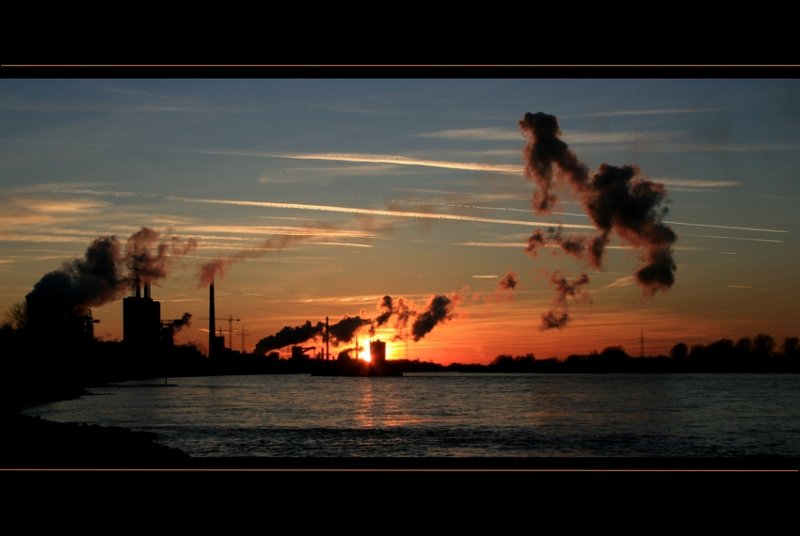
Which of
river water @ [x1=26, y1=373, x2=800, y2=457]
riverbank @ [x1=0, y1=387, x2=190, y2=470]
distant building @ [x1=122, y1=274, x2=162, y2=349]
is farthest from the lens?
distant building @ [x1=122, y1=274, x2=162, y2=349]

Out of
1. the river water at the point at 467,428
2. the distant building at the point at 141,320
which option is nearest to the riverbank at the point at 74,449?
the river water at the point at 467,428

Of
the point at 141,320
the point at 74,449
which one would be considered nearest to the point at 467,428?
the point at 74,449

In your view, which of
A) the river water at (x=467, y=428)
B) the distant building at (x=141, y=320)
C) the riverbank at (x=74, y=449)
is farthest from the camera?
the distant building at (x=141, y=320)

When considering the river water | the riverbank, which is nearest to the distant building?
the river water

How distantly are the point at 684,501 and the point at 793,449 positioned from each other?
26.2 m

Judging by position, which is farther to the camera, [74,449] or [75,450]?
[74,449]

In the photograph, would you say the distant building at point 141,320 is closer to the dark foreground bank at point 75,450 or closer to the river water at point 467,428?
the river water at point 467,428

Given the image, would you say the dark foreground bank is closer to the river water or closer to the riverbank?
the riverbank

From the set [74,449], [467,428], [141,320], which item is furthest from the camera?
[141,320]

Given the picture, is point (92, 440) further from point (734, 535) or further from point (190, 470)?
point (734, 535)

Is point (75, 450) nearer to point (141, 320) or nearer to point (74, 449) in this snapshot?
point (74, 449)

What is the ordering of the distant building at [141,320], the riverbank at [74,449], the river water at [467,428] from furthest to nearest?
the distant building at [141,320], the river water at [467,428], the riverbank at [74,449]

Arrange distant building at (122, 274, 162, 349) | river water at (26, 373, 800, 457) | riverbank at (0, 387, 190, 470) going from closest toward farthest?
riverbank at (0, 387, 190, 470)
river water at (26, 373, 800, 457)
distant building at (122, 274, 162, 349)
